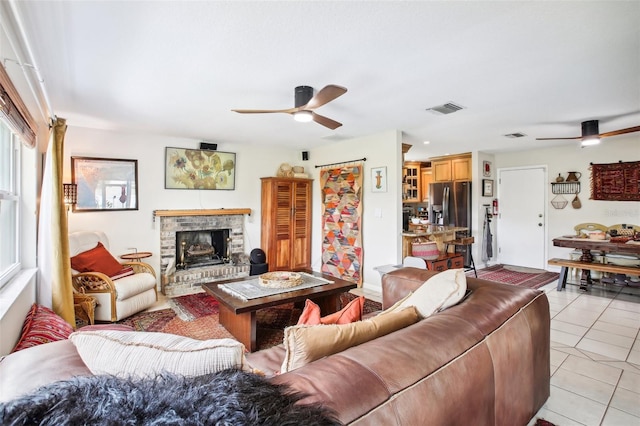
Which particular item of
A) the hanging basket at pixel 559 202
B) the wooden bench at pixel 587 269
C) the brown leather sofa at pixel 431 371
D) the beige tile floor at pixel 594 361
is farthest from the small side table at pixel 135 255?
the hanging basket at pixel 559 202

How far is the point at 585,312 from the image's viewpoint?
3607 millimetres

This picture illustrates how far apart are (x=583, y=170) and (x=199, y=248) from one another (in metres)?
6.48

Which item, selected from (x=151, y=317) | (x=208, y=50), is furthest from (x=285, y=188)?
(x=208, y=50)

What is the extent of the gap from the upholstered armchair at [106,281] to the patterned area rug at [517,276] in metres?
4.84

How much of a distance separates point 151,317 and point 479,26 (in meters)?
3.90

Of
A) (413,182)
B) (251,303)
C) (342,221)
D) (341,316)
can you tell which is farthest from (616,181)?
(251,303)

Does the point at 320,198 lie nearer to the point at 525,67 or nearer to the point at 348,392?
the point at 525,67

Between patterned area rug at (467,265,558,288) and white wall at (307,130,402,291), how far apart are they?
6.09ft

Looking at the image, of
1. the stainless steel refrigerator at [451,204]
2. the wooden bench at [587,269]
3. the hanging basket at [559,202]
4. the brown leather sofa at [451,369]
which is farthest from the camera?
the stainless steel refrigerator at [451,204]

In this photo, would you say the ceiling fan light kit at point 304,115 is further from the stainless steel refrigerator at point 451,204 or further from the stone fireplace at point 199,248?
the stainless steel refrigerator at point 451,204

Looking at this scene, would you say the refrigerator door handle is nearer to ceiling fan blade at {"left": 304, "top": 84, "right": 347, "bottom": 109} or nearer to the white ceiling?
the white ceiling

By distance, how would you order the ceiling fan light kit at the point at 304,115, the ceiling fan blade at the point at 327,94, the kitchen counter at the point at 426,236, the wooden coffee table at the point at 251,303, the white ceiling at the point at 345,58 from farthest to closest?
the kitchen counter at the point at 426,236, the ceiling fan light kit at the point at 304,115, the wooden coffee table at the point at 251,303, the ceiling fan blade at the point at 327,94, the white ceiling at the point at 345,58

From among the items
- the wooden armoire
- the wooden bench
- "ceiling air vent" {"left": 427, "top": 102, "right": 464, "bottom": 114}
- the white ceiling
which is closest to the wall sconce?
the white ceiling

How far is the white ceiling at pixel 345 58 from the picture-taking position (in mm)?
1686
